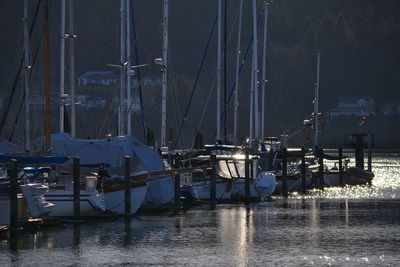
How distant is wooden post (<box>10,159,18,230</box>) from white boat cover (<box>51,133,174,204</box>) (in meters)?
10.4

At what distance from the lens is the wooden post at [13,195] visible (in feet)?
135

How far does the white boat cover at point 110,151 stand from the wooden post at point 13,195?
10.4 m

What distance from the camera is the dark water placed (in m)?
35.9

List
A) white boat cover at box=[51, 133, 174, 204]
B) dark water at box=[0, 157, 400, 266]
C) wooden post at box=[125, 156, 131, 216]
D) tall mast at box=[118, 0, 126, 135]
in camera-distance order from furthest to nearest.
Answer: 1. tall mast at box=[118, 0, 126, 135]
2. white boat cover at box=[51, 133, 174, 204]
3. wooden post at box=[125, 156, 131, 216]
4. dark water at box=[0, 157, 400, 266]

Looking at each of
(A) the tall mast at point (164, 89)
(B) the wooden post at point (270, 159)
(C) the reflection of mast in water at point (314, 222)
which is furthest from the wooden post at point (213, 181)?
(B) the wooden post at point (270, 159)

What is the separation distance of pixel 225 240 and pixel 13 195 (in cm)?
759

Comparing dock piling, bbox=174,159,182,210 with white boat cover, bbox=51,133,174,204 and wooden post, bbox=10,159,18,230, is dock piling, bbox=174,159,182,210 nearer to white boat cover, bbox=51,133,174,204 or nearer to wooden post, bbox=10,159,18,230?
white boat cover, bbox=51,133,174,204

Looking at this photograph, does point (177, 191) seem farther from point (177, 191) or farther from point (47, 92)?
point (47, 92)

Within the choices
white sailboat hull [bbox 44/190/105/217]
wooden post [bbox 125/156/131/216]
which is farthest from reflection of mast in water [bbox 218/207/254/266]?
white sailboat hull [bbox 44/190/105/217]

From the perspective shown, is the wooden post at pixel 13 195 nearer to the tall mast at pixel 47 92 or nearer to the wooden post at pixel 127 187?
the wooden post at pixel 127 187

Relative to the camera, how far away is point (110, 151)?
172 ft

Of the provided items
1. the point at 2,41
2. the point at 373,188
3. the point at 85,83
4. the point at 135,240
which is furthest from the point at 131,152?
the point at 85,83

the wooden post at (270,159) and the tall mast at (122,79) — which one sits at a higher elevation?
the tall mast at (122,79)

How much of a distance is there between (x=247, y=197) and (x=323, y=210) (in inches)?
262
